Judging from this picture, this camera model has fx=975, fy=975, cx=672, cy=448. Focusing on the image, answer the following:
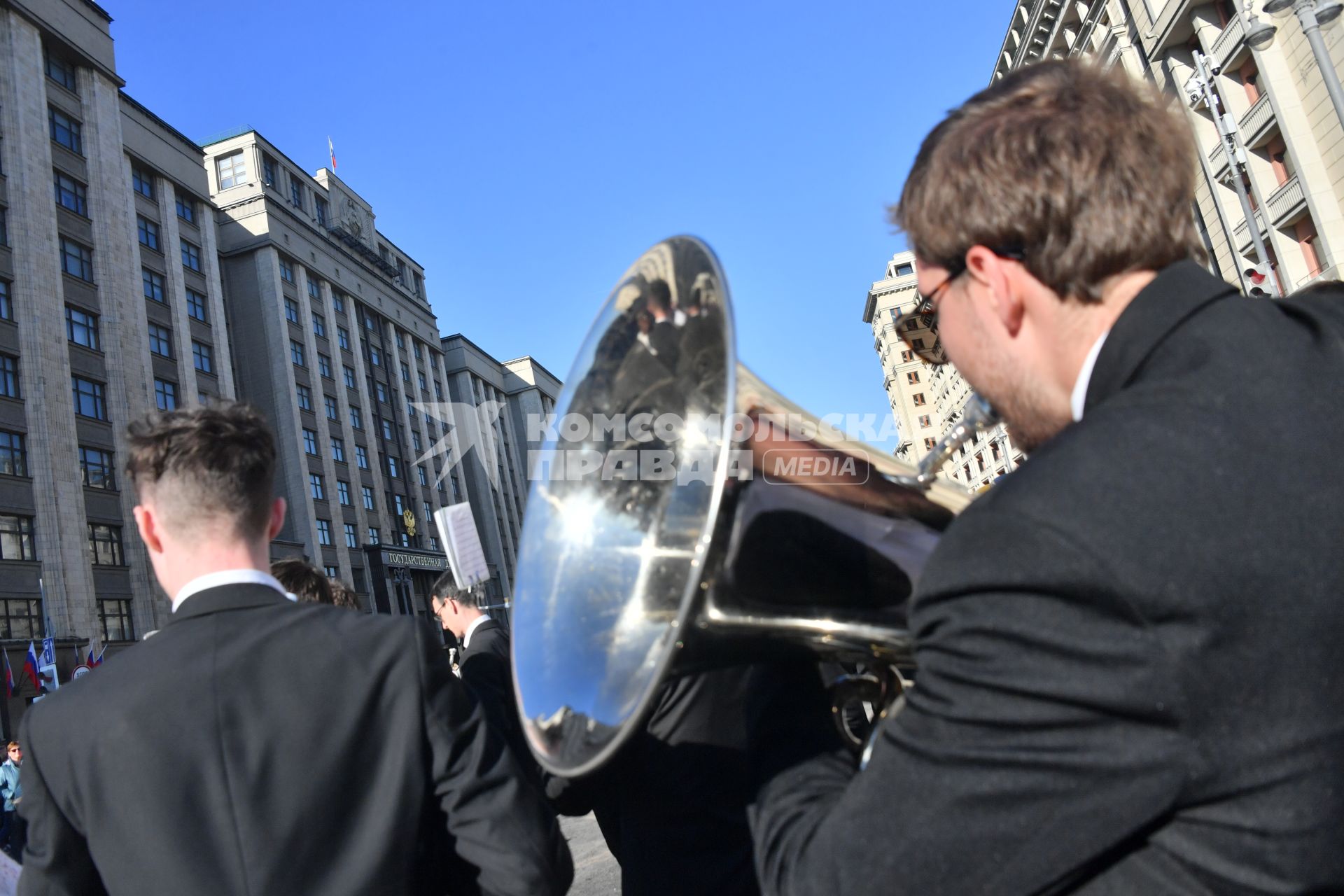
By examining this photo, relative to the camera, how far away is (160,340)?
126ft

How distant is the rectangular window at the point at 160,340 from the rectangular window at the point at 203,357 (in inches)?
48.0

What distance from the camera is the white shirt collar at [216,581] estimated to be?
7.32 ft

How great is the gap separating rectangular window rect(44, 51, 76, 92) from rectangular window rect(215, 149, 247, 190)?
46.3ft

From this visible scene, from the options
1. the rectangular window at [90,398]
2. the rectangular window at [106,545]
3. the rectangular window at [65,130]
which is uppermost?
the rectangular window at [65,130]

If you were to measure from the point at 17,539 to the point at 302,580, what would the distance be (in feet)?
98.5

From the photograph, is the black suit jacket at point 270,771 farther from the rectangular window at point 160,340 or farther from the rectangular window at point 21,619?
the rectangular window at point 160,340

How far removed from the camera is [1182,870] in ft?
3.51

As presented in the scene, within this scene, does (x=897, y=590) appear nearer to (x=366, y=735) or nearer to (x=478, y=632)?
(x=366, y=735)

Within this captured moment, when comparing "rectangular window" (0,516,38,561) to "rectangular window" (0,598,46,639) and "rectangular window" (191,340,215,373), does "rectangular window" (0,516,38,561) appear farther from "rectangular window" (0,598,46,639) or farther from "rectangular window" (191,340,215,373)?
"rectangular window" (191,340,215,373)

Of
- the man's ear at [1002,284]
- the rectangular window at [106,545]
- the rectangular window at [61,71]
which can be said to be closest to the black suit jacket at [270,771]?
the man's ear at [1002,284]

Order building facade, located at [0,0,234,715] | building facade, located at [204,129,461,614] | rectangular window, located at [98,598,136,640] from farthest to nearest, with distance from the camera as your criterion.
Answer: building facade, located at [204,129,461,614] < rectangular window, located at [98,598,136,640] < building facade, located at [0,0,234,715]

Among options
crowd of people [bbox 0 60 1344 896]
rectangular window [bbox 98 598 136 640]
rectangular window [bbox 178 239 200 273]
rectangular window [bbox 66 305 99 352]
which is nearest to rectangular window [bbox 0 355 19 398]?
rectangular window [bbox 66 305 99 352]

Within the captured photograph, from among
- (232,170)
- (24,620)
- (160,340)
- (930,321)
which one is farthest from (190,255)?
(930,321)

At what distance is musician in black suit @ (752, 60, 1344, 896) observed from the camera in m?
1.00
